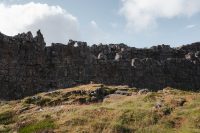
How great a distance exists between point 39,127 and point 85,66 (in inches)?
1460

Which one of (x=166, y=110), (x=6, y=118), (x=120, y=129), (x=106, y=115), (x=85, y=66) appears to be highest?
(x=85, y=66)

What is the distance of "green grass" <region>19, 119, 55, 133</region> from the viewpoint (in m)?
33.6

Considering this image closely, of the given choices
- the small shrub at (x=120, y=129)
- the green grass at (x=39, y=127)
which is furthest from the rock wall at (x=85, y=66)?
the small shrub at (x=120, y=129)

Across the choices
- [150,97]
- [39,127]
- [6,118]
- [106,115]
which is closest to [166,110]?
[150,97]

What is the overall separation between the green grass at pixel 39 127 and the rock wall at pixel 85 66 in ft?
78.4

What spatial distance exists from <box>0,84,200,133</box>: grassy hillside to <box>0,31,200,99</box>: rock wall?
17131mm

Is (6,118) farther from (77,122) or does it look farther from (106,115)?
(106,115)

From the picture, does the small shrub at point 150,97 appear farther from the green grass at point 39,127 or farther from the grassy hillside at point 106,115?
the green grass at point 39,127

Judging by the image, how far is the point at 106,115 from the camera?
115ft

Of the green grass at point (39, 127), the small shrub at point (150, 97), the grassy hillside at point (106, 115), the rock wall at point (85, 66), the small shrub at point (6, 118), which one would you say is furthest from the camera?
the rock wall at point (85, 66)

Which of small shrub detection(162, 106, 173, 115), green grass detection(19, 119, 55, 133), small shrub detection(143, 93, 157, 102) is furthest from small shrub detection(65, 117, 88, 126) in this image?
small shrub detection(143, 93, 157, 102)

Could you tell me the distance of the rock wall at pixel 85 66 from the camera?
60281 mm

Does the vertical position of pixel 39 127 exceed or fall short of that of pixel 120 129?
it exceeds it

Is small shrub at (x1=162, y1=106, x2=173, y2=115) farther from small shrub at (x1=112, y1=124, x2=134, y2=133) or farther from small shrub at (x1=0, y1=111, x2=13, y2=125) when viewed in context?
small shrub at (x1=0, y1=111, x2=13, y2=125)
